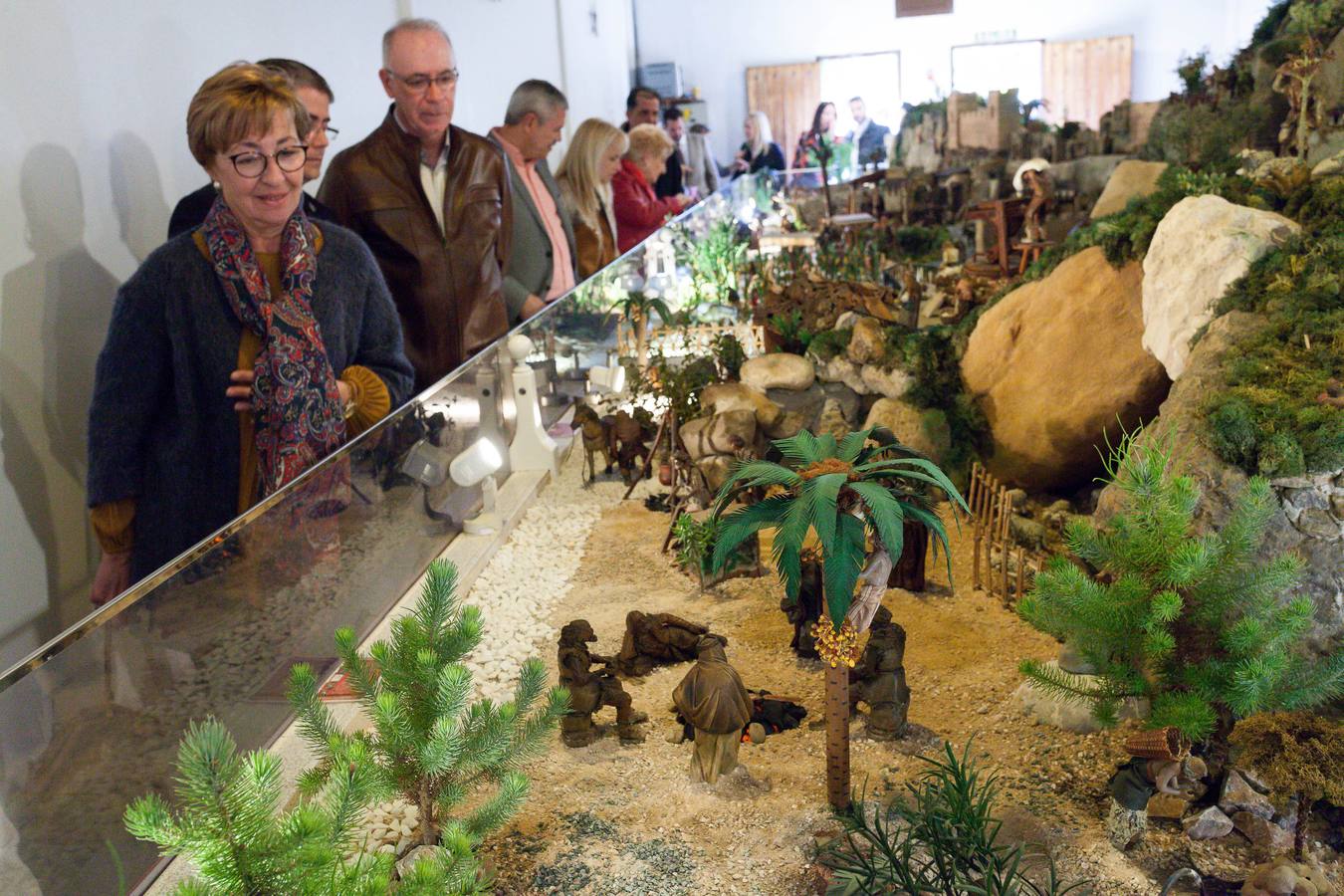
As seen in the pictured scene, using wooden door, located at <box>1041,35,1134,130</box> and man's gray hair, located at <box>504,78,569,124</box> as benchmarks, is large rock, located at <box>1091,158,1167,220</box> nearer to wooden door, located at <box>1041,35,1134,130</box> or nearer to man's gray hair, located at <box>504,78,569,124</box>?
man's gray hair, located at <box>504,78,569,124</box>

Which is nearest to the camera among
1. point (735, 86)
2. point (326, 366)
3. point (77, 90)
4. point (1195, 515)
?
point (326, 366)

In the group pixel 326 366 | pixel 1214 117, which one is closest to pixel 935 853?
pixel 326 366

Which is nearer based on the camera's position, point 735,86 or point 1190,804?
point 1190,804

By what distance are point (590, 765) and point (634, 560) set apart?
1826mm

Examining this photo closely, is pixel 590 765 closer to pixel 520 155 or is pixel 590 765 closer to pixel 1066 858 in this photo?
pixel 1066 858


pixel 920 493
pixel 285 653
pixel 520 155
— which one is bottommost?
pixel 285 653

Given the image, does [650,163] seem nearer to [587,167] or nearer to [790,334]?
[587,167]

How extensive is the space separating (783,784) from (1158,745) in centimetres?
112

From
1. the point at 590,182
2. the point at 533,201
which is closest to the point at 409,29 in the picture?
the point at 533,201

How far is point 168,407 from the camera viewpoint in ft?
11.6

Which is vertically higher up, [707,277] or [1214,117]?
[1214,117]

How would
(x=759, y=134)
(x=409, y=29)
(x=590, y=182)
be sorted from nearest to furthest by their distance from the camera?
1. (x=409, y=29)
2. (x=590, y=182)
3. (x=759, y=134)

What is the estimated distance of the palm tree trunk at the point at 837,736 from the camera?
10.9ft

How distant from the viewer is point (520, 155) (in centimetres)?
612
